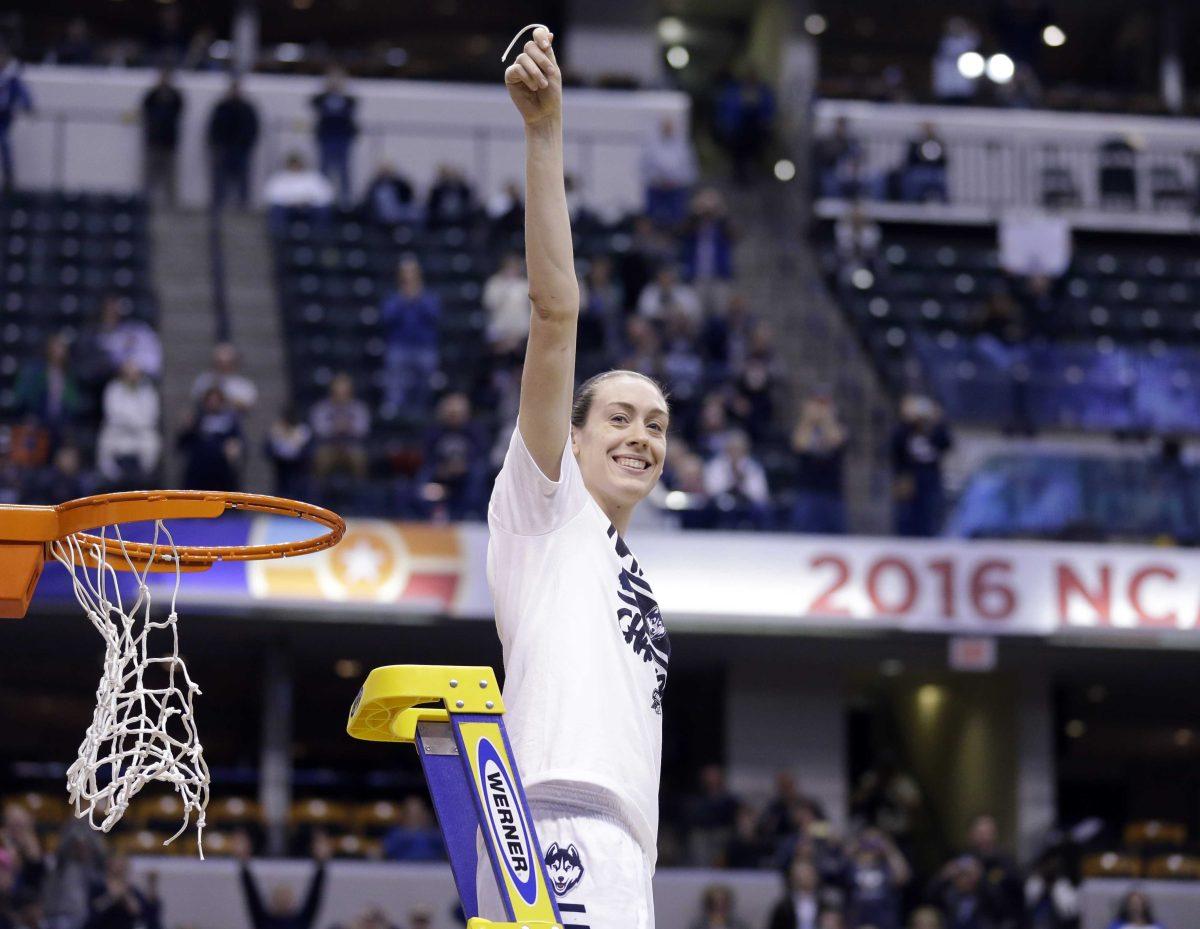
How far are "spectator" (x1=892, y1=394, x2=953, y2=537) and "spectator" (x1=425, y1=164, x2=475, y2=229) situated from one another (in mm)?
6186

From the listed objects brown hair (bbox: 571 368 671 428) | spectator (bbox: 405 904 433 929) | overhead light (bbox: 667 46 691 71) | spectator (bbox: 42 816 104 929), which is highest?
overhead light (bbox: 667 46 691 71)

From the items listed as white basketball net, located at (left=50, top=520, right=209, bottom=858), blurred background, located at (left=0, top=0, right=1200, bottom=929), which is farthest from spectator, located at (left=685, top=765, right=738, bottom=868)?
white basketball net, located at (left=50, top=520, right=209, bottom=858)

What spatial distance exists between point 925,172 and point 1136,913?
11.2 m

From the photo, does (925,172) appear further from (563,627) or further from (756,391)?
(563,627)

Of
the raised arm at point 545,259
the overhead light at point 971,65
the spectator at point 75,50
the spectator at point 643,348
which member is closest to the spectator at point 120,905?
the spectator at point 643,348

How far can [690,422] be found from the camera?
17.3 metres

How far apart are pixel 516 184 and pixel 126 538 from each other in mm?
16859

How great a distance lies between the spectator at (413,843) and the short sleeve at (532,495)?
36.6 ft

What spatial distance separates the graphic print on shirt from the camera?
424 centimetres

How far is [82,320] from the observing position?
18828mm

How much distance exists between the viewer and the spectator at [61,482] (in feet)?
49.1

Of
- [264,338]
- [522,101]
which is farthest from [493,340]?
[522,101]

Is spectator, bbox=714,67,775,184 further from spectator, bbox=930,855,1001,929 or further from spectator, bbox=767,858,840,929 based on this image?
spectator, bbox=767,858,840,929

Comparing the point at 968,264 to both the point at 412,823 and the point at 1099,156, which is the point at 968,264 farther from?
the point at 412,823
